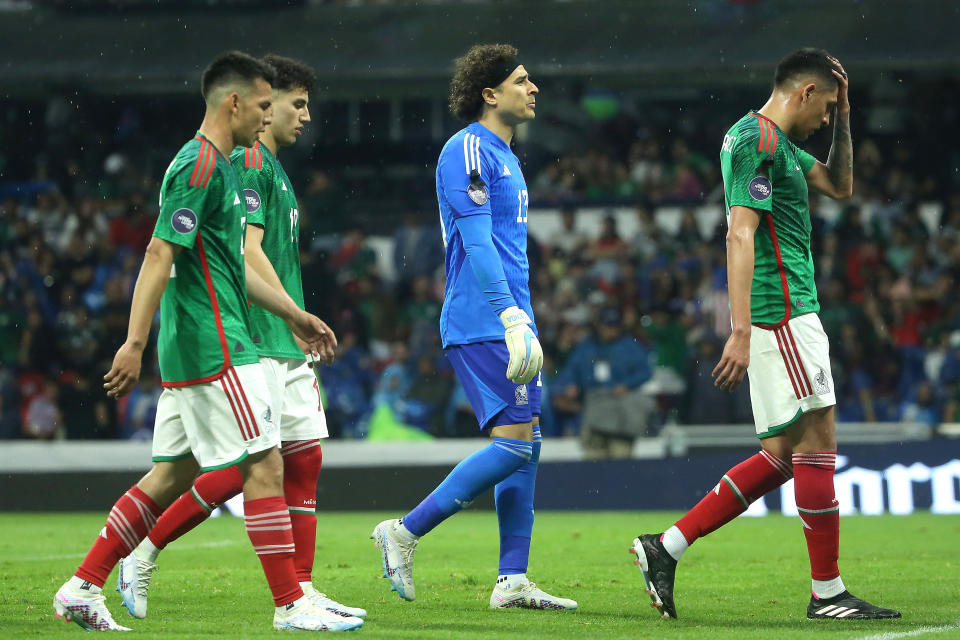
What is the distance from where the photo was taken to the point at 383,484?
42.1 ft

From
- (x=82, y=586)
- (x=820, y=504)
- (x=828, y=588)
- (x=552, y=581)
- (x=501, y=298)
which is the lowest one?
(x=552, y=581)

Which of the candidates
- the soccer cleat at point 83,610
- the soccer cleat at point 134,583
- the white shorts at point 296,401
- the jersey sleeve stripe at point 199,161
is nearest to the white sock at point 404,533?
the white shorts at point 296,401

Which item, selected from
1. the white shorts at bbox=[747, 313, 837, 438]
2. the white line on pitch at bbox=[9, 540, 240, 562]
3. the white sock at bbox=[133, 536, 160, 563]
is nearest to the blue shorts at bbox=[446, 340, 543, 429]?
the white shorts at bbox=[747, 313, 837, 438]

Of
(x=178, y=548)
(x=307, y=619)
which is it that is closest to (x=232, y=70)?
(x=307, y=619)

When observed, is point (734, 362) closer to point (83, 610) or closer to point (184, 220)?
point (184, 220)

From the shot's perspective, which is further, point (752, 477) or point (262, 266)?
point (752, 477)

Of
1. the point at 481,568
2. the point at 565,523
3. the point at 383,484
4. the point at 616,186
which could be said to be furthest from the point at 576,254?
the point at 481,568

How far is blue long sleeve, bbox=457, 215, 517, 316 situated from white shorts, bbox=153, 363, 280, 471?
1083 mm

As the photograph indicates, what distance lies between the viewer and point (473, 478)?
5715mm

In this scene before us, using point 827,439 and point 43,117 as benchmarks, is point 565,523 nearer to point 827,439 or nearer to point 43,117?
point 827,439

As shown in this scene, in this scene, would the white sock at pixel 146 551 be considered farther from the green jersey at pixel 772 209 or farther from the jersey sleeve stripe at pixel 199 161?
the green jersey at pixel 772 209

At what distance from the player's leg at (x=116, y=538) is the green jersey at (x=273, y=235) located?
2.34 feet

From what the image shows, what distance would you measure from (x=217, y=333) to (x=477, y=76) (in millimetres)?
1864

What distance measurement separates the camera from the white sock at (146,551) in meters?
5.70
